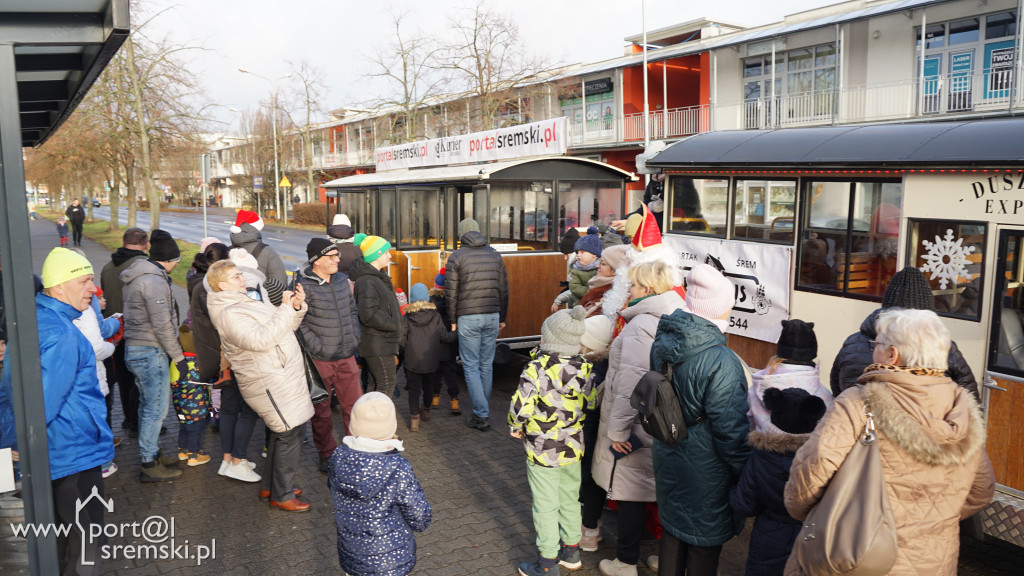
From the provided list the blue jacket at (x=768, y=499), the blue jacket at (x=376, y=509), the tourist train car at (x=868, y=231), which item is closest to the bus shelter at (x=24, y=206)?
the blue jacket at (x=376, y=509)

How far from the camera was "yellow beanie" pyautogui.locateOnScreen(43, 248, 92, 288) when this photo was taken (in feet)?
12.3

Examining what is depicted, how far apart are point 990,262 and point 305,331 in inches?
188

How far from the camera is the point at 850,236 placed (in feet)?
18.3

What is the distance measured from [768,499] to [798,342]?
0.73 meters

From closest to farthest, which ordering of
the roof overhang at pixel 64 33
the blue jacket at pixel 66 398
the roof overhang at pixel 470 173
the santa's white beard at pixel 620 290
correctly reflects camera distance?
the roof overhang at pixel 64 33
the blue jacket at pixel 66 398
the santa's white beard at pixel 620 290
the roof overhang at pixel 470 173

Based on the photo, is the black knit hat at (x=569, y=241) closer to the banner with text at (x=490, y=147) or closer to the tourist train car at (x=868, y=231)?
the banner with text at (x=490, y=147)

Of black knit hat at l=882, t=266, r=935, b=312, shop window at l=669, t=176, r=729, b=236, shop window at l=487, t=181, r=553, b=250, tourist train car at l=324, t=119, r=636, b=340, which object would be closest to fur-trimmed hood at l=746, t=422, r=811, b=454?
black knit hat at l=882, t=266, r=935, b=312

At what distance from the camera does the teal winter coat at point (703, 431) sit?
338 centimetres

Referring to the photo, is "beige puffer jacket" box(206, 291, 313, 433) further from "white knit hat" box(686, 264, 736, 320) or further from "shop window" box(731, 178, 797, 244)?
"shop window" box(731, 178, 797, 244)

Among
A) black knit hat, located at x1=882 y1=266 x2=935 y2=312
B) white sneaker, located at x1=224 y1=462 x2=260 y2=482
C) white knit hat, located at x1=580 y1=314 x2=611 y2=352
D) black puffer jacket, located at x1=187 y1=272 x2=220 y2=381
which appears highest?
black knit hat, located at x1=882 y1=266 x2=935 y2=312

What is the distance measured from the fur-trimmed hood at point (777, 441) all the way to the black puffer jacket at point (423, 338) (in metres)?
4.37

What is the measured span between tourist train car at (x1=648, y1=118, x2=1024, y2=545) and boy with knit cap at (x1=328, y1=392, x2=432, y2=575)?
344 cm

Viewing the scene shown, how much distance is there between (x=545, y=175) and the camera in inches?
396

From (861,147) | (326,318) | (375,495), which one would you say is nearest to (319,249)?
(326,318)
